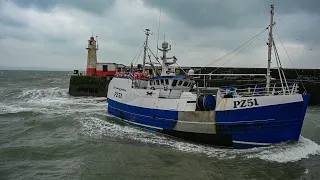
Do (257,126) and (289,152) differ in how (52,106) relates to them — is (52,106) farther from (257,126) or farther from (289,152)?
(289,152)

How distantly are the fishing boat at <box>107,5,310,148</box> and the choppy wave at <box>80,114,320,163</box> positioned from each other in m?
0.36

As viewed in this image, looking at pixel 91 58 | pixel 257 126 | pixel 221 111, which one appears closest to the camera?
pixel 257 126

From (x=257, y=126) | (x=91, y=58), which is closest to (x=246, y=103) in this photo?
(x=257, y=126)

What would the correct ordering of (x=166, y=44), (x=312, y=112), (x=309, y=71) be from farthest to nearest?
(x=309, y=71) → (x=312, y=112) → (x=166, y=44)

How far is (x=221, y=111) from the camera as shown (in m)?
11.2

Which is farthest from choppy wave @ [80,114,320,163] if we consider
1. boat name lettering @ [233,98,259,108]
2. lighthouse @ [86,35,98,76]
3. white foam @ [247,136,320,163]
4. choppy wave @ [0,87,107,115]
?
lighthouse @ [86,35,98,76]


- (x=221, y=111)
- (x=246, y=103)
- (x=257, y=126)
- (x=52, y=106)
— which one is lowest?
(x=52, y=106)

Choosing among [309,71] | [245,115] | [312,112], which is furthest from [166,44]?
[309,71]

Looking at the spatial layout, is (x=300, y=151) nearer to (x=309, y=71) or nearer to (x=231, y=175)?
(x=231, y=175)

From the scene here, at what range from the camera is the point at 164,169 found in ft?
29.9

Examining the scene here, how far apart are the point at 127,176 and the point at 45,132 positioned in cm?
784

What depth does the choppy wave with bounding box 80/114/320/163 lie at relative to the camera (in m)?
10.1

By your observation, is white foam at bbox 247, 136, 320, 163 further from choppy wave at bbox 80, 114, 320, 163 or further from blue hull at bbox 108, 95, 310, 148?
blue hull at bbox 108, 95, 310, 148

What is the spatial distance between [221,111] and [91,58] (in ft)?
101
